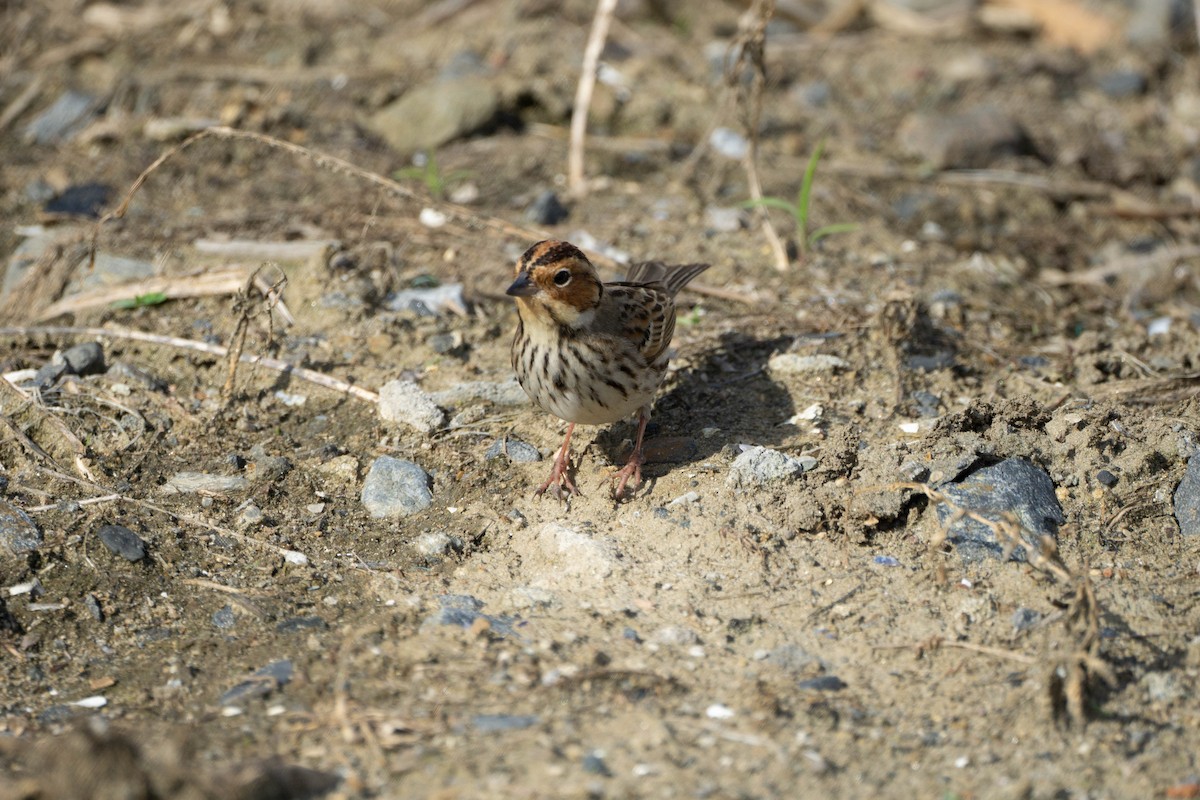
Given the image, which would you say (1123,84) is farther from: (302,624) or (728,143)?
(302,624)

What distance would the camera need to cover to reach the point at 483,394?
5.71 metres

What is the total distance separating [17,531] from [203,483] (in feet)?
2.45

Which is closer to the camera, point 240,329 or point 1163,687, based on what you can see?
point 1163,687

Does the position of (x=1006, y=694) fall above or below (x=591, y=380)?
below

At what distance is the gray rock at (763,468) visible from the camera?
4.99m

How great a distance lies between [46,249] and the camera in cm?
657

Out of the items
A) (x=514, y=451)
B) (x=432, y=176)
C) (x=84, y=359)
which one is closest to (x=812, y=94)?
(x=432, y=176)

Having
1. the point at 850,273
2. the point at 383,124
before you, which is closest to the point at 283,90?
the point at 383,124

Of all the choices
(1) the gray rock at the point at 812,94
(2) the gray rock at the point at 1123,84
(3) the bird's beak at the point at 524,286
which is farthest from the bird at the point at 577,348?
(2) the gray rock at the point at 1123,84

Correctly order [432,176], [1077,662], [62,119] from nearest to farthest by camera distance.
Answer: [1077,662]
[432,176]
[62,119]

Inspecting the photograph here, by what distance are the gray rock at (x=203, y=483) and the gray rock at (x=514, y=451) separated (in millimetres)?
1060

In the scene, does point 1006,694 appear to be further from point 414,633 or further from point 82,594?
point 82,594

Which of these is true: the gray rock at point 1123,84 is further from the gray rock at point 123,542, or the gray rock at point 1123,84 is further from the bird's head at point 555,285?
the gray rock at point 123,542

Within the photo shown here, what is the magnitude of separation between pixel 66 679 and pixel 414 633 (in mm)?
1169
